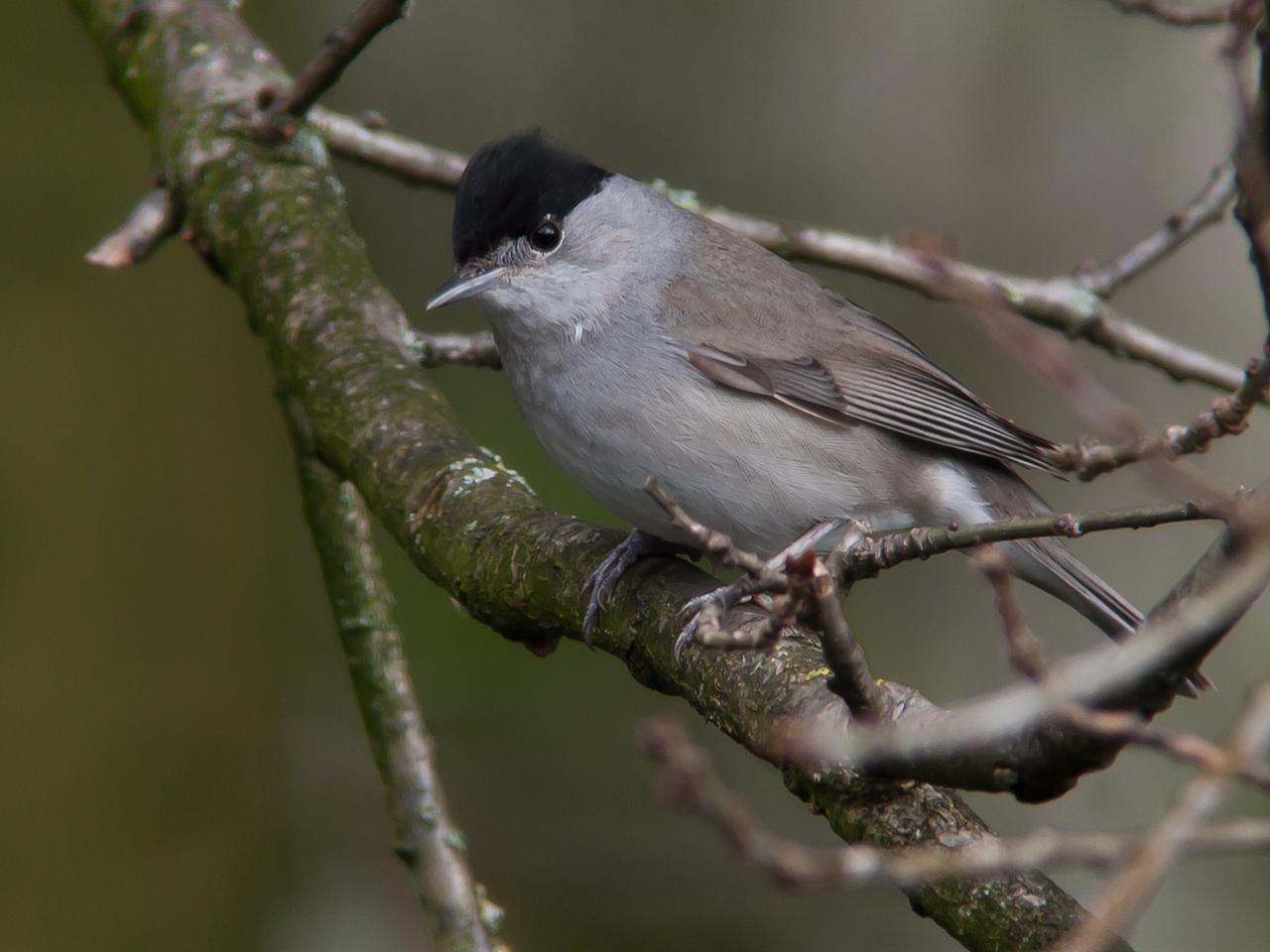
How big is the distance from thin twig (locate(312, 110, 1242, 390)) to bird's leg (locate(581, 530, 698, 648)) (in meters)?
1.42

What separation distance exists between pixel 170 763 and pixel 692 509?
8.98 ft

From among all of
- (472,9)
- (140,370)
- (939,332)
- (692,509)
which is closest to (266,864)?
(140,370)

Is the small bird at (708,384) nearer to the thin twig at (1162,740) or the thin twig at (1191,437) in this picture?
the thin twig at (1191,437)

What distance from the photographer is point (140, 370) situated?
574cm

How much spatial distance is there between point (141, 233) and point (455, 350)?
3.44ft

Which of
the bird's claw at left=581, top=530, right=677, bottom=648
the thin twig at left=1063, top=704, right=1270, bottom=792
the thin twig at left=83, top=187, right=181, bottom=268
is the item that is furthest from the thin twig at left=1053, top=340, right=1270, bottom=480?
the thin twig at left=83, top=187, right=181, bottom=268

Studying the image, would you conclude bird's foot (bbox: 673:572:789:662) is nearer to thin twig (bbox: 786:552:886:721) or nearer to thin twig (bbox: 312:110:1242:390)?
thin twig (bbox: 786:552:886:721)

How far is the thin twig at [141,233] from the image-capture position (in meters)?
4.23

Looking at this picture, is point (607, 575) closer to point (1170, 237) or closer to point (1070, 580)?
point (1070, 580)

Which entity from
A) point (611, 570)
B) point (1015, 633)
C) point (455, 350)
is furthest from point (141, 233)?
point (1015, 633)

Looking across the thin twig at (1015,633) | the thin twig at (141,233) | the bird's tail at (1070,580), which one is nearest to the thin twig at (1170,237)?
the bird's tail at (1070,580)

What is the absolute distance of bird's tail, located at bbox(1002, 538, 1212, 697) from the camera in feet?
14.0

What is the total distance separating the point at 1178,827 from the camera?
4.30 ft

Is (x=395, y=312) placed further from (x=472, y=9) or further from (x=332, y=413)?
(x=472, y=9)
